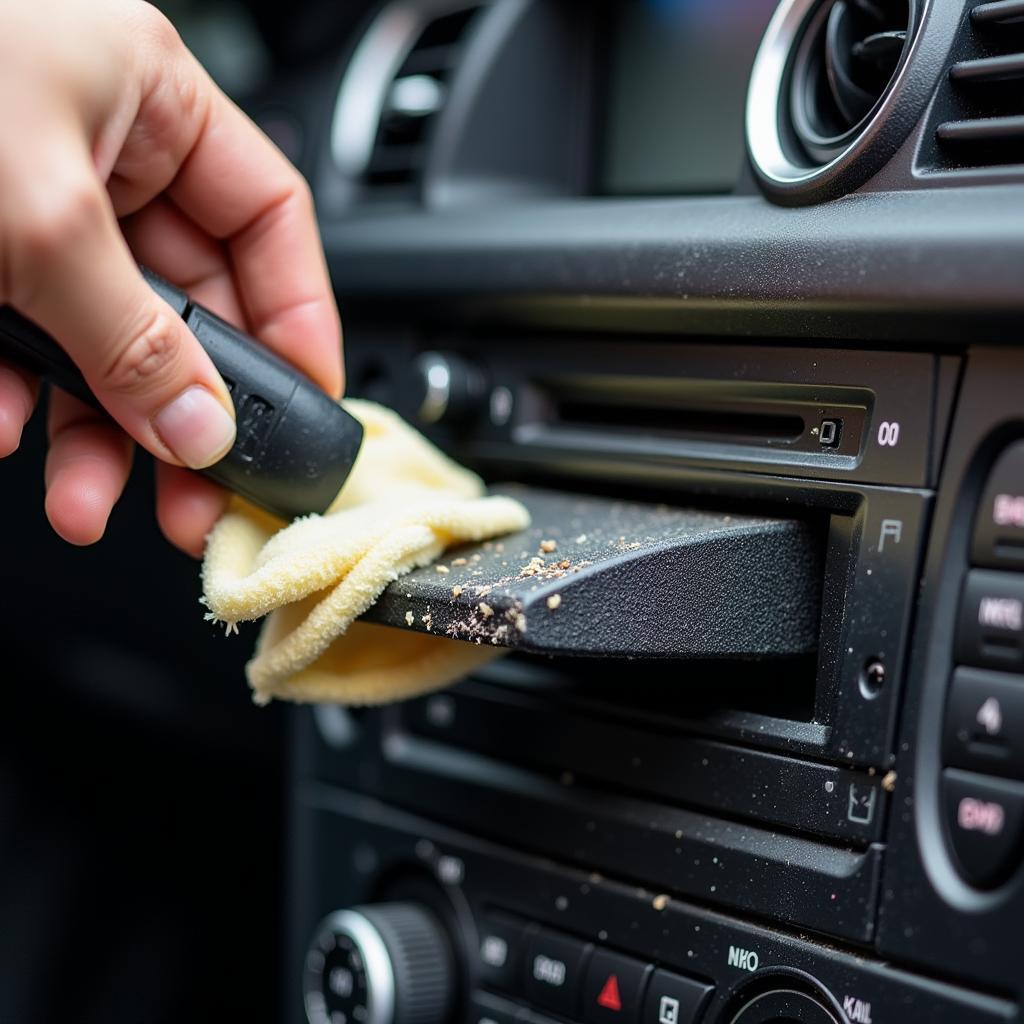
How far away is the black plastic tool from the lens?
703 mm

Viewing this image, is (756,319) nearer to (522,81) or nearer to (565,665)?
(565,665)

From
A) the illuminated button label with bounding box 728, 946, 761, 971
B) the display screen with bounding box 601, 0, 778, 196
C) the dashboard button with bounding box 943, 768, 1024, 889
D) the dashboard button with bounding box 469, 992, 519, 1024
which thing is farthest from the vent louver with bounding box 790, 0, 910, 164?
the dashboard button with bounding box 469, 992, 519, 1024

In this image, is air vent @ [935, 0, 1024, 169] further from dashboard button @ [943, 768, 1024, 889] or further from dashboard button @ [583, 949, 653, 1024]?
dashboard button @ [583, 949, 653, 1024]

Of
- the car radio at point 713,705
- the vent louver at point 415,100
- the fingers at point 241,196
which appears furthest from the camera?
the vent louver at point 415,100

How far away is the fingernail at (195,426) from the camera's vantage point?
657 mm

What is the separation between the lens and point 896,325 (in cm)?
64

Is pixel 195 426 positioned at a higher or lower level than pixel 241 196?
lower

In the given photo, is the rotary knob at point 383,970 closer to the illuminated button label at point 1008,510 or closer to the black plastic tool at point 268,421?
the black plastic tool at point 268,421

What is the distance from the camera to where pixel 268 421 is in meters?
0.72

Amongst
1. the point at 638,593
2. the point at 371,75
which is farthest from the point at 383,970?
Answer: the point at 371,75

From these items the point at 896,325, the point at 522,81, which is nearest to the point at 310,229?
the point at 522,81

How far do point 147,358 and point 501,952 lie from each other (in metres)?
0.47

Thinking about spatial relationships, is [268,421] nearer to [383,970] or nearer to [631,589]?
[631,589]

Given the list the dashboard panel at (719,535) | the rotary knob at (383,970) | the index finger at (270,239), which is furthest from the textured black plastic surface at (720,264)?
the rotary knob at (383,970)
